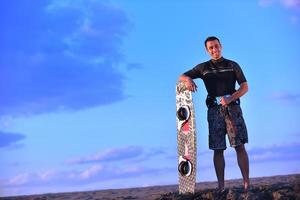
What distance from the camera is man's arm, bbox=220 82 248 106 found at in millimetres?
7137

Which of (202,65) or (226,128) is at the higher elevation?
(202,65)

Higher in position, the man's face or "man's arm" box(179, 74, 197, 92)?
the man's face

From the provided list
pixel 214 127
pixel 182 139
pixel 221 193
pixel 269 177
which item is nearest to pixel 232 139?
pixel 214 127

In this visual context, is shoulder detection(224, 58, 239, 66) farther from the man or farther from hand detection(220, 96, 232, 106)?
hand detection(220, 96, 232, 106)

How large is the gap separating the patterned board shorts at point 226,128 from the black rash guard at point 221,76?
26cm

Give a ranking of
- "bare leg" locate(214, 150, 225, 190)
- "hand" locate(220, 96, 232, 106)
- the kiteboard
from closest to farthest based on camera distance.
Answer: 1. "hand" locate(220, 96, 232, 106)
2. "bare leg" locate(214, 150, 225, 190)
3. the kiteboard

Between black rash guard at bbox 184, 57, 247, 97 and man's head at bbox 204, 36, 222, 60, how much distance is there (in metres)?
0.08

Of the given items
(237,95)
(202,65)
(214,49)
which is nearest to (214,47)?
(214,49)

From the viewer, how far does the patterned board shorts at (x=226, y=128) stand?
714cm

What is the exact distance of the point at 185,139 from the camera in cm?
819

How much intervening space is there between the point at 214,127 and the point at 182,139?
3.57ft

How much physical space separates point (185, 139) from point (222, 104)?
1232mm

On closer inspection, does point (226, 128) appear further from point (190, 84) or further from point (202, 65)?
point (202, 65)

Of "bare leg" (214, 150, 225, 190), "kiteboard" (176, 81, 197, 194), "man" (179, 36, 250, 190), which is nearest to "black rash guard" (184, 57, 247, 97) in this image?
"man" (179, 36, 250, 190)
